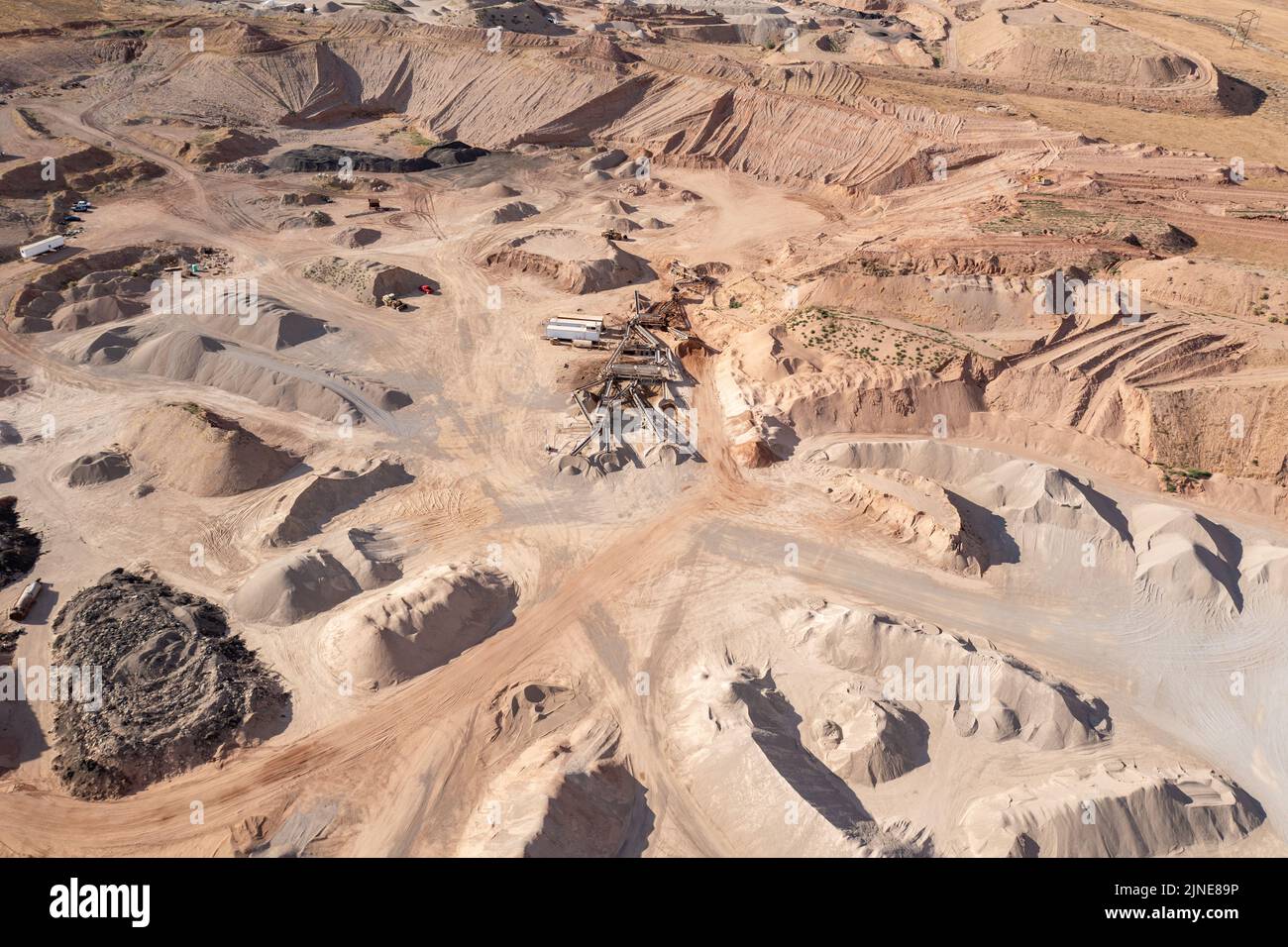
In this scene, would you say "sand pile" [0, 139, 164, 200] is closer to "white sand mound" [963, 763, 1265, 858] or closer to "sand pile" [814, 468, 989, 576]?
"sand pile" [814, 468, 989, 576]

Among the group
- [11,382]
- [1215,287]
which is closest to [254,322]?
[11,382]

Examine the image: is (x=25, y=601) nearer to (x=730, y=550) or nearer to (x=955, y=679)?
(x=730, y=550)

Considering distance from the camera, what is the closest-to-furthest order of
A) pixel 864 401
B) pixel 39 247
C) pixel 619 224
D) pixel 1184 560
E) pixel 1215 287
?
1. pixel 1184 560
2. pixel 864 401
3. pixel 1215 287
4. pixel 39 247
5. pixel 619 224

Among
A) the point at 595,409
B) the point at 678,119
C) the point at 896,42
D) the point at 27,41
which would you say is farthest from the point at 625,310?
the point at 27,41

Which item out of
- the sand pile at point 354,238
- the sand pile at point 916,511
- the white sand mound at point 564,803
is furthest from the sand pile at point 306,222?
the white sand mound at point 564,803

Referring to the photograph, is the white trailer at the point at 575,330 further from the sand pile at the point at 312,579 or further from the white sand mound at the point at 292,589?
the white sand mound at the point at 292,589

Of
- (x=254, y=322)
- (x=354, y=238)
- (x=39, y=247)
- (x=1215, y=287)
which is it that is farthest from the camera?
(x=354, y=238)

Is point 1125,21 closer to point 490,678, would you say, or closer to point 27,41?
point 490,678
